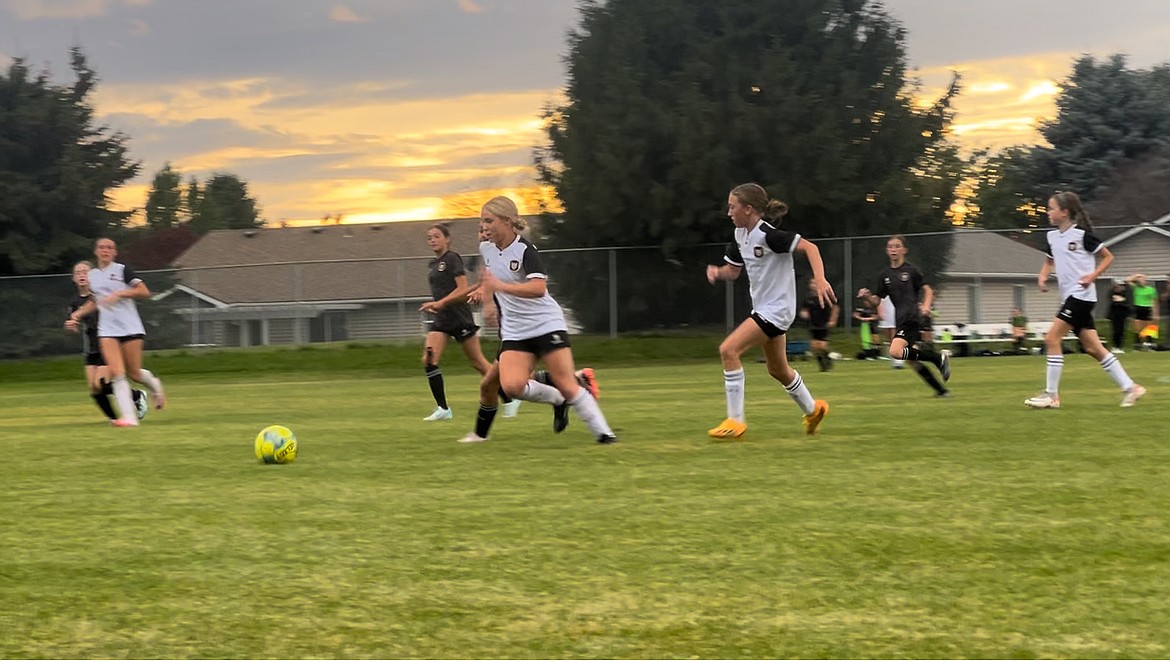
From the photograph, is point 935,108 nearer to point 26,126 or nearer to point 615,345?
point 615,345

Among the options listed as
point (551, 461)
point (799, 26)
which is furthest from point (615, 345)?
point (551, 461)

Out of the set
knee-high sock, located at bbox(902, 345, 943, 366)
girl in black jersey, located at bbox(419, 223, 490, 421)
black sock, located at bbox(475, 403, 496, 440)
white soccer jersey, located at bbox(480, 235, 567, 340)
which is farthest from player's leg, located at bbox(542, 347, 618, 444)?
knee-high sock, located at bbox(902, 345, 943, 366)

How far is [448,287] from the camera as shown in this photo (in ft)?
49.2

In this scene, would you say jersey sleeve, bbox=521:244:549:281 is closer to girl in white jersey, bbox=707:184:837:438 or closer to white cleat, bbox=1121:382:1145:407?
girl in white jersey, bbox=707:184:837:438

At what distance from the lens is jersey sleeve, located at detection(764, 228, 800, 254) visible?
10.4 m

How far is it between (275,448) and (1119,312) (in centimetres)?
2759

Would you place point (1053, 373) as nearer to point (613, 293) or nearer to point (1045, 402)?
point (1045, 402)

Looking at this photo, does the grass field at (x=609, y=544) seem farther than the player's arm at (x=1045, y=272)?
No

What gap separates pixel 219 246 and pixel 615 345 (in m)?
37.2

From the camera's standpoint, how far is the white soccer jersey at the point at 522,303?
10414mm

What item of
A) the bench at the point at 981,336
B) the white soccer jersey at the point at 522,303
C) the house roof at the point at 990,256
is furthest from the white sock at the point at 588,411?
the house roof at the point at 990,256

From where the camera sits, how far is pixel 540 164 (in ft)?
142

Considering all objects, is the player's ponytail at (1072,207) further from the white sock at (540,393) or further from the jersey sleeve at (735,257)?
the white sock at (540,393)

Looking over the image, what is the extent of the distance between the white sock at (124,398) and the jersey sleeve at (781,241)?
762 centimetres
